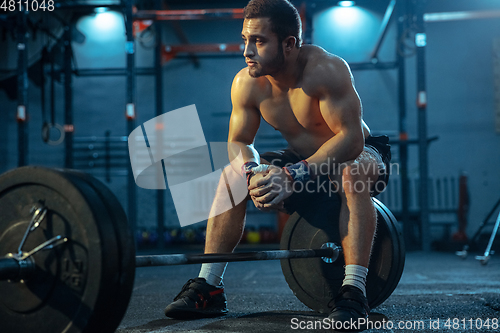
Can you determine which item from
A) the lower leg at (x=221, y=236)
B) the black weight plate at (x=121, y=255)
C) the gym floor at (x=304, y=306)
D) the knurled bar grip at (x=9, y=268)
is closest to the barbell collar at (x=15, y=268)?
the knurled bar grip at (x=9, y=268)

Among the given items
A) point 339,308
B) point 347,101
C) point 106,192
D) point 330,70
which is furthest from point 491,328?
point 106,192

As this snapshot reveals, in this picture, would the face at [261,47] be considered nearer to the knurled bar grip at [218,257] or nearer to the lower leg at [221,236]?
the lower leg at [221,236]

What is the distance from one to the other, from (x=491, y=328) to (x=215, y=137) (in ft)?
18.8

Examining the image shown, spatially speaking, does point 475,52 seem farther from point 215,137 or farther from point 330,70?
point 330,70

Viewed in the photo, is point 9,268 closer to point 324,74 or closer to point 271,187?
point 271,187

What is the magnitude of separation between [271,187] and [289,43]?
484 mm

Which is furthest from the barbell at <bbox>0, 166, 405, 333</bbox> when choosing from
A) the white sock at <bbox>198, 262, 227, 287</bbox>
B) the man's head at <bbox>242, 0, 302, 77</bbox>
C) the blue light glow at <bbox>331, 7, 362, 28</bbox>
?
the blue light glow at <bbox>331, 7, 362, 28</bbox>

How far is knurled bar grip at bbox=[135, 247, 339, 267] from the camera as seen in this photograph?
3.81 ft

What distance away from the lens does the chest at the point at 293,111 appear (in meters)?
1.62

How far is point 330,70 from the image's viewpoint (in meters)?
1.54

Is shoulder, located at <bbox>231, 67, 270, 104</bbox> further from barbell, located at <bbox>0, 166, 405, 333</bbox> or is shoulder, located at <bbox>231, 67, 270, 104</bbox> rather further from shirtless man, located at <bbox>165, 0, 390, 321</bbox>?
barbell, located at <bbox>0, 166, 405, 333</bbox>

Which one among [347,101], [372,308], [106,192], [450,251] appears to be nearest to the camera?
[106,192]

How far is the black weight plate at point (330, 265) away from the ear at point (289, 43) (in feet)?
1.91

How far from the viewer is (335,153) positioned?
1.49 metres
